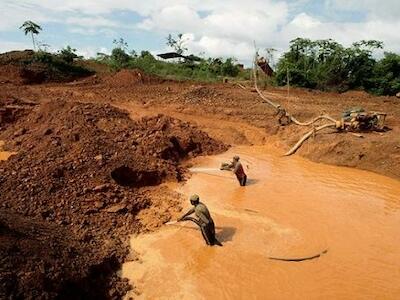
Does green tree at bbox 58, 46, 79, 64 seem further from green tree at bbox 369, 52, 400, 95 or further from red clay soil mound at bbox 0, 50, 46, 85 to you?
→ green tree at bbox 369, 52, 400, 95

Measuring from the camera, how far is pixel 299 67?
24828 mm

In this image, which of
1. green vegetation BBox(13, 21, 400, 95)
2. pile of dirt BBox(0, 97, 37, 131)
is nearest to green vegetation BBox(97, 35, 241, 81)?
green vegetation BBox(13, 21, 400, 95)

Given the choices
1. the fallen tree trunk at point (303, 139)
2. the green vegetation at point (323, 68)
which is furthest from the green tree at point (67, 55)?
the fallen tree trunk at point (303, 139)

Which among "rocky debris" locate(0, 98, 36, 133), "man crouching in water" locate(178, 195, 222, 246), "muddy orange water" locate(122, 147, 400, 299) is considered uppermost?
"rocky debris" locate(0, 98, 36, 133)

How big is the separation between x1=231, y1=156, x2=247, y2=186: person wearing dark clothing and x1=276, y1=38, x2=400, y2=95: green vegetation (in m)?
12.2

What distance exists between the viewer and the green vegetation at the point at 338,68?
2250 cm

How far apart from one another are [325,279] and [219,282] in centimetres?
183

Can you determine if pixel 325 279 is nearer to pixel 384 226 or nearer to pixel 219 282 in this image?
pixel 219 282

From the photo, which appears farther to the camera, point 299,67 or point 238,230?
point 299,67

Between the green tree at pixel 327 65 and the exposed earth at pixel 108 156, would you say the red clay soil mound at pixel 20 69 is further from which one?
the green tree at pixel 327 65

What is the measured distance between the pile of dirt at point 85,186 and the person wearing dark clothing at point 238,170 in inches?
63.5

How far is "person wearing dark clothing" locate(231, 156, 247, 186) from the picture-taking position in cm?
1107

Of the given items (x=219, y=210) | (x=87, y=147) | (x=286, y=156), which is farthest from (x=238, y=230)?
(x=286, y=156)

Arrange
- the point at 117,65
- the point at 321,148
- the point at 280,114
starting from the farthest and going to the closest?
the point at 117,65 < the point at 280,114 < the point at 321,148
